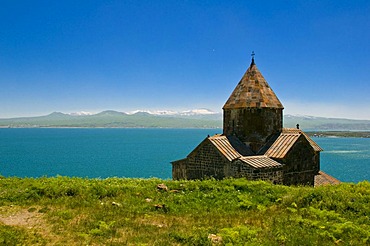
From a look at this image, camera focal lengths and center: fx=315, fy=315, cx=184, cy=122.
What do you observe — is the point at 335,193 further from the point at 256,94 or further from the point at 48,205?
the point at 48,205

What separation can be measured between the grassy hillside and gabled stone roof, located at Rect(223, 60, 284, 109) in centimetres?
635

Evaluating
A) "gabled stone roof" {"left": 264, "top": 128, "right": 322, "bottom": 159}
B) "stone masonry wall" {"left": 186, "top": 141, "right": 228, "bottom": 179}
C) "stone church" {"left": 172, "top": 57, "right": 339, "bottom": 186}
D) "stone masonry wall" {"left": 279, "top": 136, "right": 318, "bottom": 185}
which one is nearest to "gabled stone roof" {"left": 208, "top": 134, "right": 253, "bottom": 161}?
"stone church" {"left": 172, "top": 57, "right": 339, "bottom": 186}

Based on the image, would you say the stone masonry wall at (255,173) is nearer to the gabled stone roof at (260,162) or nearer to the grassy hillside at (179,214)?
the gabled stone roof at (260,162)

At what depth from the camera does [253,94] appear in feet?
63.9

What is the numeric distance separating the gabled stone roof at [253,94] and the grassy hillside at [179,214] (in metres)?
6.35

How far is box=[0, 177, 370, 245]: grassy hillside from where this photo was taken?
317 inches

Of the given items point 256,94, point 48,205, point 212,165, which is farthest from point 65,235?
point 256,94

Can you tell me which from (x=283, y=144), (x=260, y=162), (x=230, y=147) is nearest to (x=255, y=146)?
(x=283, y=144)

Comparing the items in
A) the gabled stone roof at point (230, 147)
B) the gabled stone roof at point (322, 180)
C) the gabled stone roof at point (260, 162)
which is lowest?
the gabled stone roof at point (322, 180)

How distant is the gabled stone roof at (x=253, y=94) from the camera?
62.7ft

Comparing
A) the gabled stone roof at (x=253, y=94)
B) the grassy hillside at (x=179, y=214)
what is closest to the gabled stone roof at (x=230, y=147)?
the gabled stone roof at (x=253, y=94)

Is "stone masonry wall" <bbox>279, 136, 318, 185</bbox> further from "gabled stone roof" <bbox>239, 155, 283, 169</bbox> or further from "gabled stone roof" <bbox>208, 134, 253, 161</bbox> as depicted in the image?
"gabled stone roof" <bbox>208, 134, 253, 161</bbox>

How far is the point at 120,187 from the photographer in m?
13.4

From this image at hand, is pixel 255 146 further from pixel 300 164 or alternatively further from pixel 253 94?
pixel 253 94
